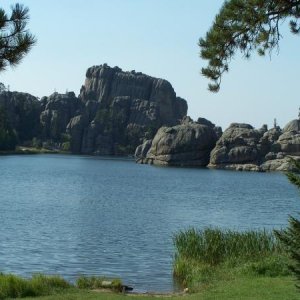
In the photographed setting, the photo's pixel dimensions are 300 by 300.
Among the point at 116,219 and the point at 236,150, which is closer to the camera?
the point at 116,219

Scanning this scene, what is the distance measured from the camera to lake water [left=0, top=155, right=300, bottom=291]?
2683 centimetres

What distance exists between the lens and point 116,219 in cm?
4425

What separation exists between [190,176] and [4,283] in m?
88.9

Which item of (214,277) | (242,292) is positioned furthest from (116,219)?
(242,292)

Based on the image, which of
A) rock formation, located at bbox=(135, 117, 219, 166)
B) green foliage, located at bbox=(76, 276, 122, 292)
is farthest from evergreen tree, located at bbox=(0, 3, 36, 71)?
rock formation, located at bbox=(135, 117, 219, 166)

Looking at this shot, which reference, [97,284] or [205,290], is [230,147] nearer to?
[97,284]

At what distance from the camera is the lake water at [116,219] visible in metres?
26.8

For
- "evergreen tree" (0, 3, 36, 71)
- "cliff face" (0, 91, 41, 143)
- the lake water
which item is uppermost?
"cliff face" (0, 91, 41, 143)

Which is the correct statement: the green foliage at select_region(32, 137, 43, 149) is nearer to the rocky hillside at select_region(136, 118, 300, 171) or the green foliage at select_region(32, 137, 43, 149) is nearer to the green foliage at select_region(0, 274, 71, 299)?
the rocky hillside at select_region(136, 118, 300, 171)

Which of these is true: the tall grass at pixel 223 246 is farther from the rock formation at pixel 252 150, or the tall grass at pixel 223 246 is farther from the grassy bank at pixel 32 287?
the rock formation at pixel 252 150

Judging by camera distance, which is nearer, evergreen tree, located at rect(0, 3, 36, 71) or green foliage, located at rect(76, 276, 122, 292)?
evergreen tree, located at rect(0, 3, 36, 71)

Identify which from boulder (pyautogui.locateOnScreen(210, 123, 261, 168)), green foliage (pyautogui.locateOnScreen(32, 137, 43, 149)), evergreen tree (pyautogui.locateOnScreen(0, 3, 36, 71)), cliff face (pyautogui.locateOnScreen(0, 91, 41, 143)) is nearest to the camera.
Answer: evergreen tree (pyautogui.locateOnScreen(0, 3, 36, 71))

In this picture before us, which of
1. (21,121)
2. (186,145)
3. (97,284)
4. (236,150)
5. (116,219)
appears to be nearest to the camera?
(97,284)

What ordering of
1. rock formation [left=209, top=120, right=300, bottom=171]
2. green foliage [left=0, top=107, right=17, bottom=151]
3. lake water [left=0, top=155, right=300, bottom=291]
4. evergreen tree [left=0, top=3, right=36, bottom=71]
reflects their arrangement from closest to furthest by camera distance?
evergreen tree [left=0, top=3, right=36, bottom=71], lake water [left=0, top=155, right=300, bottom=291], rock formation [left=209, top=120, right=300, bottom=171], green foliage [left=0, top=107, right=17, bottom=151]
